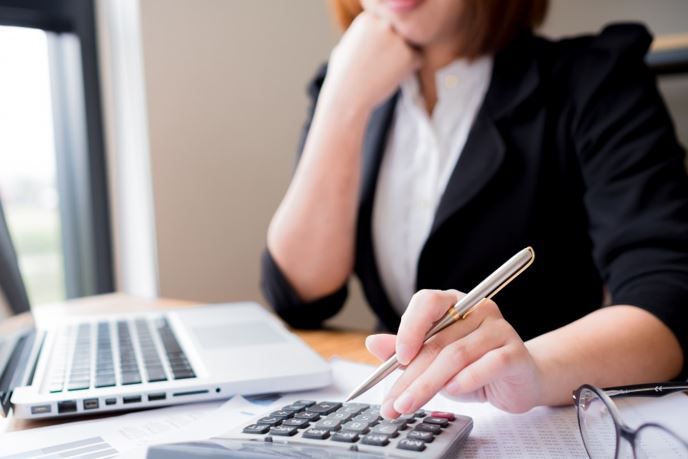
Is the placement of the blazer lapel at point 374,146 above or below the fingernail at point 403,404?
above

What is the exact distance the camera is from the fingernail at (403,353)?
1.55 feet

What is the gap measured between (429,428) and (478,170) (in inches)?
20.5

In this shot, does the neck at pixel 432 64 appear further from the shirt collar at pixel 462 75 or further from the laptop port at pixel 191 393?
the laptop port at pixel 191 393

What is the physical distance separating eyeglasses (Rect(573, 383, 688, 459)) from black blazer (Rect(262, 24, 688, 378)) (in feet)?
1.37

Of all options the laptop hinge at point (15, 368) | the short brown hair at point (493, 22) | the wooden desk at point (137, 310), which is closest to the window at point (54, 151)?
the wooden desk at point (137, 310)

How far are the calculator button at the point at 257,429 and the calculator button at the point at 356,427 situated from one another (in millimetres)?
49

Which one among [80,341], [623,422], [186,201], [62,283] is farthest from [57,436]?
[62,283]

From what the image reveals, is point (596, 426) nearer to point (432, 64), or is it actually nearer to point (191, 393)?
point (191, 393)

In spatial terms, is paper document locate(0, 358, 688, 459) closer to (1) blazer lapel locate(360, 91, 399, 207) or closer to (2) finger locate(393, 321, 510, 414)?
(2) finger locate(393, 321, 510, 414)

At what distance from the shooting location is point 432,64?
1.07m

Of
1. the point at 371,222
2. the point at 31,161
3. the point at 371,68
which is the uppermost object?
the point at 371,68

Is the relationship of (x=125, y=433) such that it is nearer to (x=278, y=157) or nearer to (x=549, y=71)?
(x=549, y=71)

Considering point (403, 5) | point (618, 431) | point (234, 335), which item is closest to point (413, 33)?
point (403, 5)

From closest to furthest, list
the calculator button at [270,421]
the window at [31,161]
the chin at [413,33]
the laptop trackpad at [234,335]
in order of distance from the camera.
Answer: the calculator button at [270,421] → the laptop trackpad at [234,335] → the chin at [413,33] → the window at [31,161]
